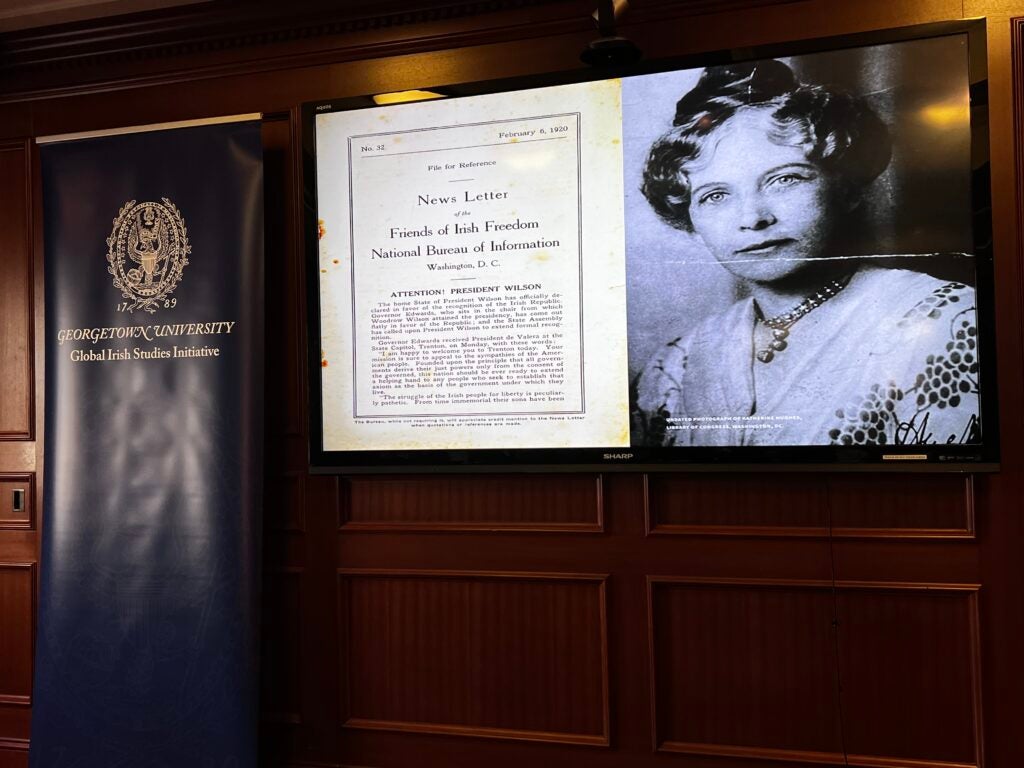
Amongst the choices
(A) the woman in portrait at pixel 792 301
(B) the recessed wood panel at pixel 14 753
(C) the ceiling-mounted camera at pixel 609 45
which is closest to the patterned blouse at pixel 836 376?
(A) the woman in portrait at pixel 792 301

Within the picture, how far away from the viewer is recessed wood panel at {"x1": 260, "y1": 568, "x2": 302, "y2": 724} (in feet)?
10.5

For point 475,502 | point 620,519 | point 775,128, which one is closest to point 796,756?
point 620,519

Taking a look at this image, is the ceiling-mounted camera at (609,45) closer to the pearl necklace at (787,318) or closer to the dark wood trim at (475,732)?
the pearl necklace at (787,318)

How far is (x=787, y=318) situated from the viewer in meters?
2.73

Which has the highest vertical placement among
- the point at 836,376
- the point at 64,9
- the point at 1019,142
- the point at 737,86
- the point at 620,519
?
the point at 64,9

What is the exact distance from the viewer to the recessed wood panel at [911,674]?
2.66 metres

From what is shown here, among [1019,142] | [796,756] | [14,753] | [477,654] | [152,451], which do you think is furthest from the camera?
[14,753]

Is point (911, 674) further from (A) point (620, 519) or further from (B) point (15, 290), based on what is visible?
(B) point (15, 290)

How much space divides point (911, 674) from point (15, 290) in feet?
12.0

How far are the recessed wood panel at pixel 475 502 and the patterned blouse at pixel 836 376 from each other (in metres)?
0.34

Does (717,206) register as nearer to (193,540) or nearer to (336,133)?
(336,133)

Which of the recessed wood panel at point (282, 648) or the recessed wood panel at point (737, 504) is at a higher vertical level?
the recessed wood panel at point (737, 504)

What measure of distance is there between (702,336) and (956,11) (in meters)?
1.29

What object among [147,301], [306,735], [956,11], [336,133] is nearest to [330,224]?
[336,133]
